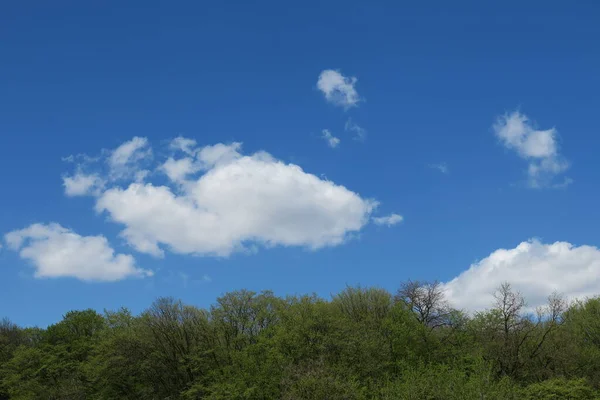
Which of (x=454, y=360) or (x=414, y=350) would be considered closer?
(x=454, y=360)

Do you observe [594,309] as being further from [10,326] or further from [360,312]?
[10,326]

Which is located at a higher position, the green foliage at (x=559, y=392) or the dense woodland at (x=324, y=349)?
the dense woodland at (x=324, y=349)

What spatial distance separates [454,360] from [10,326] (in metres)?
106

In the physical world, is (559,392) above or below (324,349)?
below

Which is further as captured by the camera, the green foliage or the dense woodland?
the dense woodland

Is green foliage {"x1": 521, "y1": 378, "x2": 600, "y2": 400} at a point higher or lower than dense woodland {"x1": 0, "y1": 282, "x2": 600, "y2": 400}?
lower

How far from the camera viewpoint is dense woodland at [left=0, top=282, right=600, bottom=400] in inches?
2480

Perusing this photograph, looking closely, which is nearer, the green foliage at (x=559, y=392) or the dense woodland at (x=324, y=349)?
the green foliage at (x=559, y=392)

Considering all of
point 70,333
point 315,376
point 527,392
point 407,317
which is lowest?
point 527,392

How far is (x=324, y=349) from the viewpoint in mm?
62375

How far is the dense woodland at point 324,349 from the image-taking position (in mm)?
63000

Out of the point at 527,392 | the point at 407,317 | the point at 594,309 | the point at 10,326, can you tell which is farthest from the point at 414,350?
the point at 10,326

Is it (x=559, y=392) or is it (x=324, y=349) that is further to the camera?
(x=324, y=349)

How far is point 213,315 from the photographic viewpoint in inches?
3184
